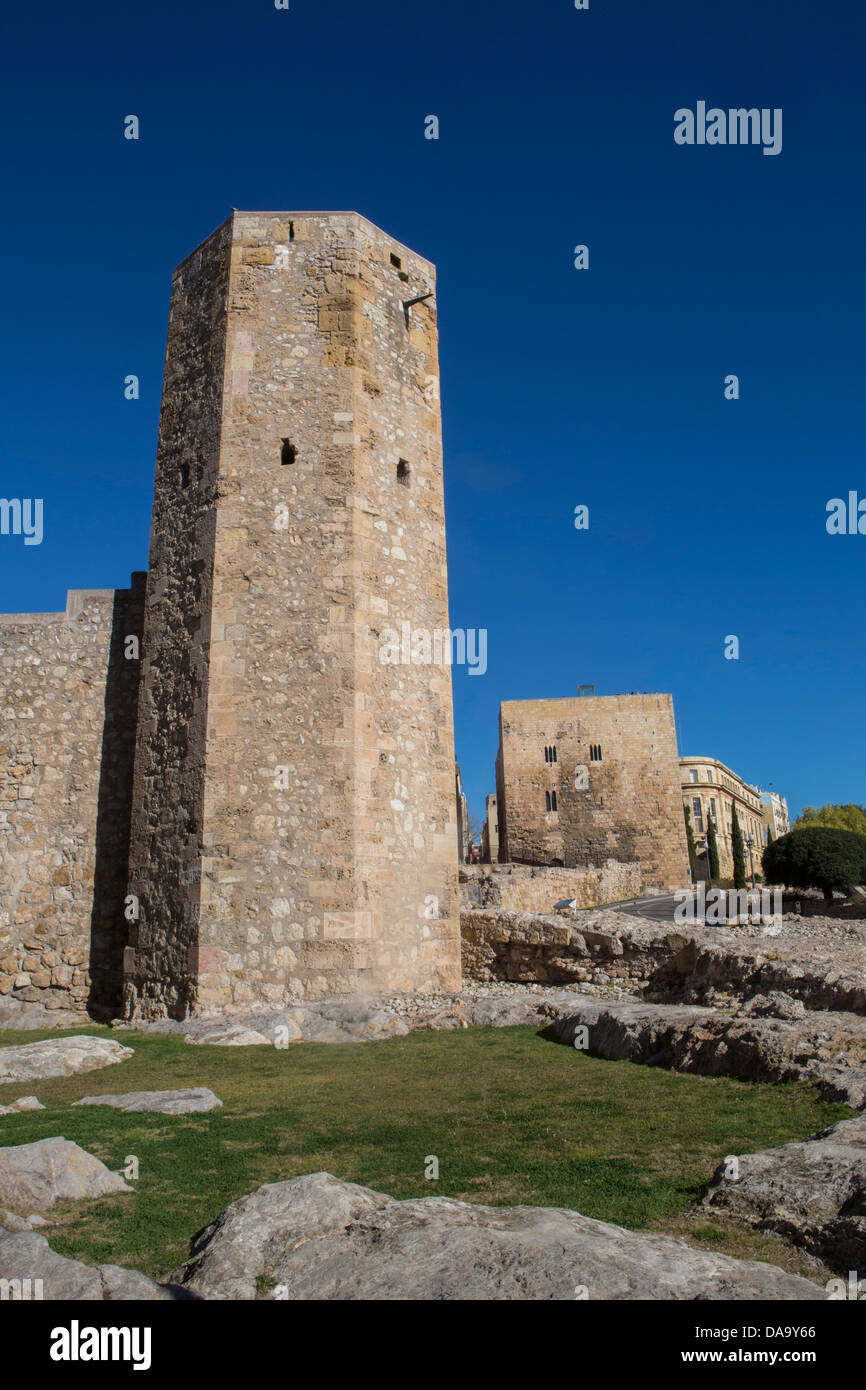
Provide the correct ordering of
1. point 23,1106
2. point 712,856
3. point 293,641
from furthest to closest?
point 712,856 → point 293,641 → point 23,1106

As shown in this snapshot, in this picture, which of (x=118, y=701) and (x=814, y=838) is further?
(x=814, y=838)

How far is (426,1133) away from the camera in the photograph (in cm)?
541

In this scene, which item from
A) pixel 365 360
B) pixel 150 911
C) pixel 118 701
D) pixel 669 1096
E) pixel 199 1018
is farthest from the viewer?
pixel 118 701

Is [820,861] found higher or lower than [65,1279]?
higher

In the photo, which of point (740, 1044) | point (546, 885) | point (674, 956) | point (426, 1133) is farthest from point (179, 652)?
point (546, 885)

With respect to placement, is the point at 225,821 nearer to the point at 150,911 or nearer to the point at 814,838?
the point at 150,911

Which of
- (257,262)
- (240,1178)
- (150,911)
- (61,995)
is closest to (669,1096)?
(240,1178)

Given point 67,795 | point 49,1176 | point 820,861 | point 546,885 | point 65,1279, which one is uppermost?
point 67,795

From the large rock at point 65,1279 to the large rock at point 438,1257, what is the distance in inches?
7.6

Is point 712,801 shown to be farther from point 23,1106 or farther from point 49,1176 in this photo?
point 49,1176

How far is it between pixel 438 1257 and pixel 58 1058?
20.1 ft

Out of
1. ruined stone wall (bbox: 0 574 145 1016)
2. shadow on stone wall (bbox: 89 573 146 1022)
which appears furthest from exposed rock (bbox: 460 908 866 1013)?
ruined stone wall (bbox: 0 574 145 1016)

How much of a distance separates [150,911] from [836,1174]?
948 centimetres

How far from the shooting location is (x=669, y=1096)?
5910 mm
